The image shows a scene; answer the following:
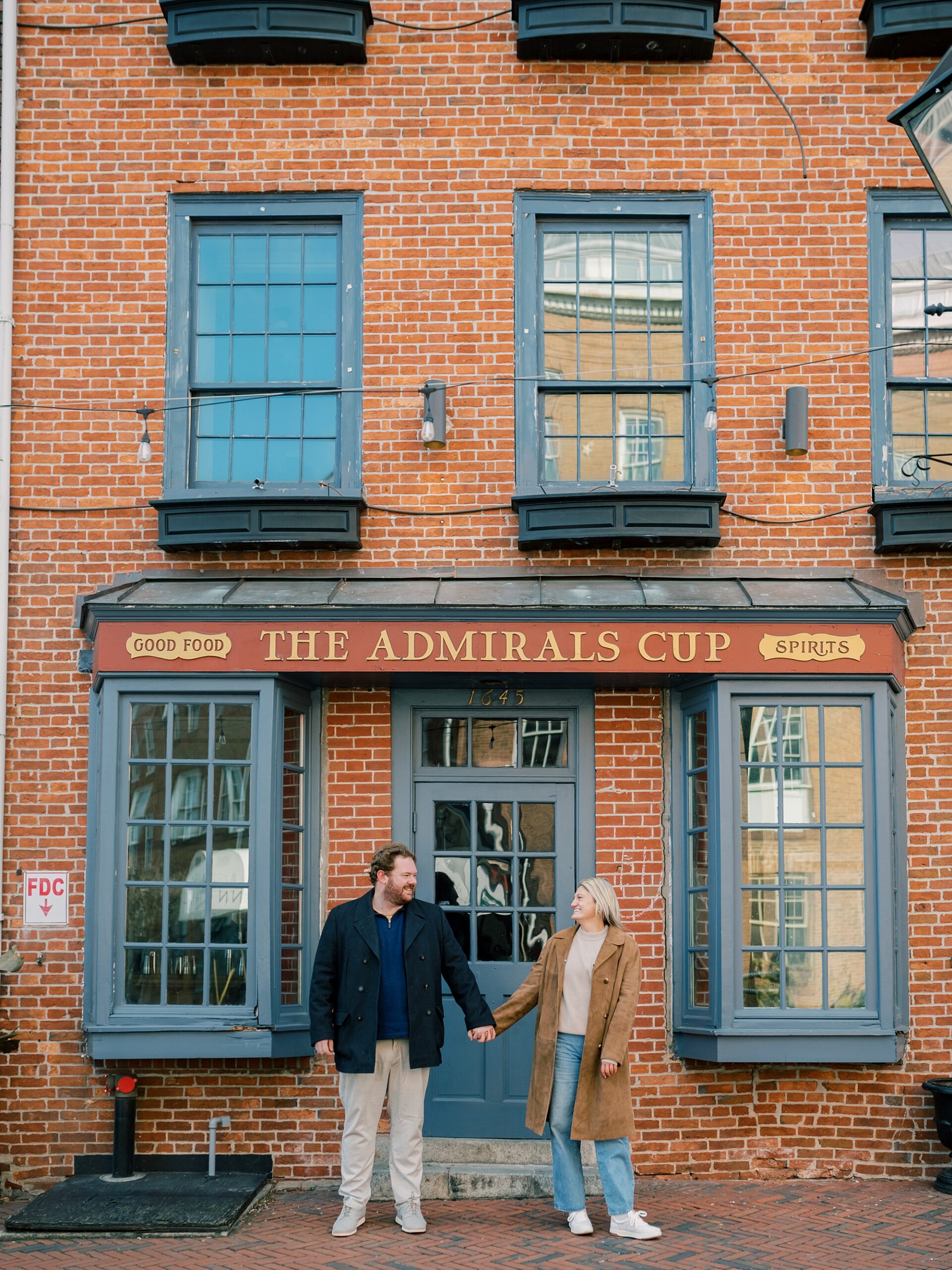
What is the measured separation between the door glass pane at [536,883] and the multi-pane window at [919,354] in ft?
10.9

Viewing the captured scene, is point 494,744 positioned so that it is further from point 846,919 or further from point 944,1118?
point 944,1118

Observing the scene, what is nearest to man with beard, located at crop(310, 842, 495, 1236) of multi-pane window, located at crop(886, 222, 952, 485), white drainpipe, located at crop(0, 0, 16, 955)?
white drainpipe, located at crop(0, 0, 16, 955)

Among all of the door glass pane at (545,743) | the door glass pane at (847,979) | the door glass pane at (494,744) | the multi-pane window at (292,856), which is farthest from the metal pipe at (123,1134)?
the door glass pane at (847,979)

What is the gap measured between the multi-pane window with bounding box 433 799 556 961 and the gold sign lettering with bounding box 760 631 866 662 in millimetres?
1693

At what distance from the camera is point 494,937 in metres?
8.90

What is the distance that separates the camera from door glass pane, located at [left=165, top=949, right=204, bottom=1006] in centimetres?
836

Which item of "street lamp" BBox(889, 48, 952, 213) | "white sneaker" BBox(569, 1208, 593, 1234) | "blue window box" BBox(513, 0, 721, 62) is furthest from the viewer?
"blue window box" BBox(513, 0, 721, 62)

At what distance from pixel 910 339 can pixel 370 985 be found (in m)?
5.34

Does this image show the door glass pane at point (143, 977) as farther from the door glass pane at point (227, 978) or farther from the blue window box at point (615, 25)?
the blue window box at point (615, 25)

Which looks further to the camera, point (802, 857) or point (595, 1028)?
point (802, 857)

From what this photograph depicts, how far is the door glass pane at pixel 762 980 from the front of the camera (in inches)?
328

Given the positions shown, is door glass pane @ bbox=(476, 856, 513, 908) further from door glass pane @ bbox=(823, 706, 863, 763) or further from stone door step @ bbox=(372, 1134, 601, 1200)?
door glass pane @ bbox=(823, 706, 863, 763)

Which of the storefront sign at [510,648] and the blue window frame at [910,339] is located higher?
the blue window frame at [910,339]

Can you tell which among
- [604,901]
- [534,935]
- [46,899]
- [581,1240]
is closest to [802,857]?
[604,901]
